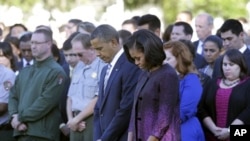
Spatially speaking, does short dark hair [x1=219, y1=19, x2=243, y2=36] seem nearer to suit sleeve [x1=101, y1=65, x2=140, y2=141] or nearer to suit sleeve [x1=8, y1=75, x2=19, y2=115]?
suit sleeve [x1=101, y1=65, x2=140, y2=141]

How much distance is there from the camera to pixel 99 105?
1213cm

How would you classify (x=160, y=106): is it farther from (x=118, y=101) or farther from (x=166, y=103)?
(x=118, y=101)

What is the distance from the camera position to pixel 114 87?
11.8 metres

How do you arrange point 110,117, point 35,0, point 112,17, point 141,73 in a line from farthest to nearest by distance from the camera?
point 35,0 < point 112,17 < point 110,117 < point 141,73

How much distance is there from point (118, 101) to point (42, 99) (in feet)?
7.34

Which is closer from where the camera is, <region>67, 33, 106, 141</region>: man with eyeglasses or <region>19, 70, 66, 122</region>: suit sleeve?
<region>67, 33, 106, 141</region>: man with eyeglasses

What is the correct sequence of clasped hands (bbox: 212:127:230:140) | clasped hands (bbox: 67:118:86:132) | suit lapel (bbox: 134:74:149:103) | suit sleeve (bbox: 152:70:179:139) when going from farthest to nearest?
clasped hands (bbox: 67:118:86:132), clasped hands (bbox: 212:127:230:140), suit lapel (bbox: 134:74:149:103), suit sleeve (bbox: 152:70:179:139)

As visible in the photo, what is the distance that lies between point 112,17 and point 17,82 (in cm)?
782

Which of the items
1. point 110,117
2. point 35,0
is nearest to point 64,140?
point 110,117

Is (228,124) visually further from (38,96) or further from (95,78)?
(38,96)

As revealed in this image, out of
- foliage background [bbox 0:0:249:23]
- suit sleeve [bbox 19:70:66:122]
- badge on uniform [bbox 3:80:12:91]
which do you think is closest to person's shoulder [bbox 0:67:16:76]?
badge on uniform [bbox 3:80:12:91]

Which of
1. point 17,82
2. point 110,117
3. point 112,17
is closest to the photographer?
point 110,117

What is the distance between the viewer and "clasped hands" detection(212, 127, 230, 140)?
12.4 metres

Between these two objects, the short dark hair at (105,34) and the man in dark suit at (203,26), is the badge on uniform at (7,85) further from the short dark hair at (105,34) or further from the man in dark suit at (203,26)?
the man in dark suit at (203,26)
